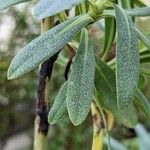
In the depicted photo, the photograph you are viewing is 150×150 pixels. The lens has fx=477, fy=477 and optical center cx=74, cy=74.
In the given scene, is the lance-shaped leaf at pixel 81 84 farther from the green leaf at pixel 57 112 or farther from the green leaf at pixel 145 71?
the green leaf at pixel 145 71

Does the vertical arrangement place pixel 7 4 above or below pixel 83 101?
above

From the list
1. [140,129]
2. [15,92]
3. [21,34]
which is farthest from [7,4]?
[15,92]

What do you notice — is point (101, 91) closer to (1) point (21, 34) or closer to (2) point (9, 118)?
(1) point (21, 34)

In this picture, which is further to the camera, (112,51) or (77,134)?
(77,134)

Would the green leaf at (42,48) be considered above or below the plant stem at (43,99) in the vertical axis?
above

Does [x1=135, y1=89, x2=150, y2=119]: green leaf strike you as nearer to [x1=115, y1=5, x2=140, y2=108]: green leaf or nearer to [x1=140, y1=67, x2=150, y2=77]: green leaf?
[x1=140, y1=67, x2=150, y2=77]: green leaf

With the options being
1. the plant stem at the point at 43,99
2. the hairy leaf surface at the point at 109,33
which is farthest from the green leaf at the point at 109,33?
the plant stem at the point at 43,99
